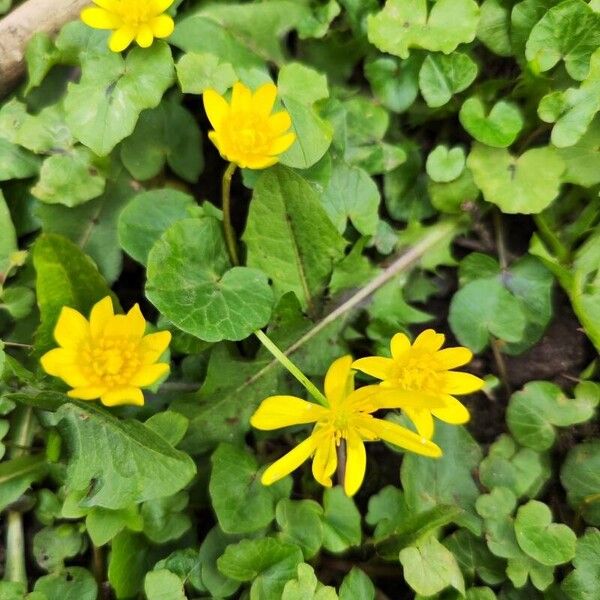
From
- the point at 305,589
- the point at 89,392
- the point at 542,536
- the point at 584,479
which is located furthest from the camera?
the point at 584,479

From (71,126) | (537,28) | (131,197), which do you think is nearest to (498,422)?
(537,28)

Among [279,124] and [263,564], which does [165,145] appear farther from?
[263,564]

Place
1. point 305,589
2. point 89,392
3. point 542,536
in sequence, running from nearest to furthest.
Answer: point 89,392
point 305,589
point 542,536

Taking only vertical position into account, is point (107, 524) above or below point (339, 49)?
below

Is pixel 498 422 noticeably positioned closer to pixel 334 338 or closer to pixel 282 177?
pixel 334 338

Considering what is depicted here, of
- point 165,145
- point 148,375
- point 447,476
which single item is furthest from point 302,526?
point 165,145

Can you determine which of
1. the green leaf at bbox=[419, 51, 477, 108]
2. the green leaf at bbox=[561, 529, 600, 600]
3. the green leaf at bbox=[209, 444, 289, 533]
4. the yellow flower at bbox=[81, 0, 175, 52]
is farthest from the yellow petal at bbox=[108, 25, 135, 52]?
the green leaf at bbox=[561, 529, 600, 600]

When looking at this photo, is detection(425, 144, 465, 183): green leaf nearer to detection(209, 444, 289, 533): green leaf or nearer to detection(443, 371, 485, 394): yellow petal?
detection(443, 371, 485, 394): yellow petal
